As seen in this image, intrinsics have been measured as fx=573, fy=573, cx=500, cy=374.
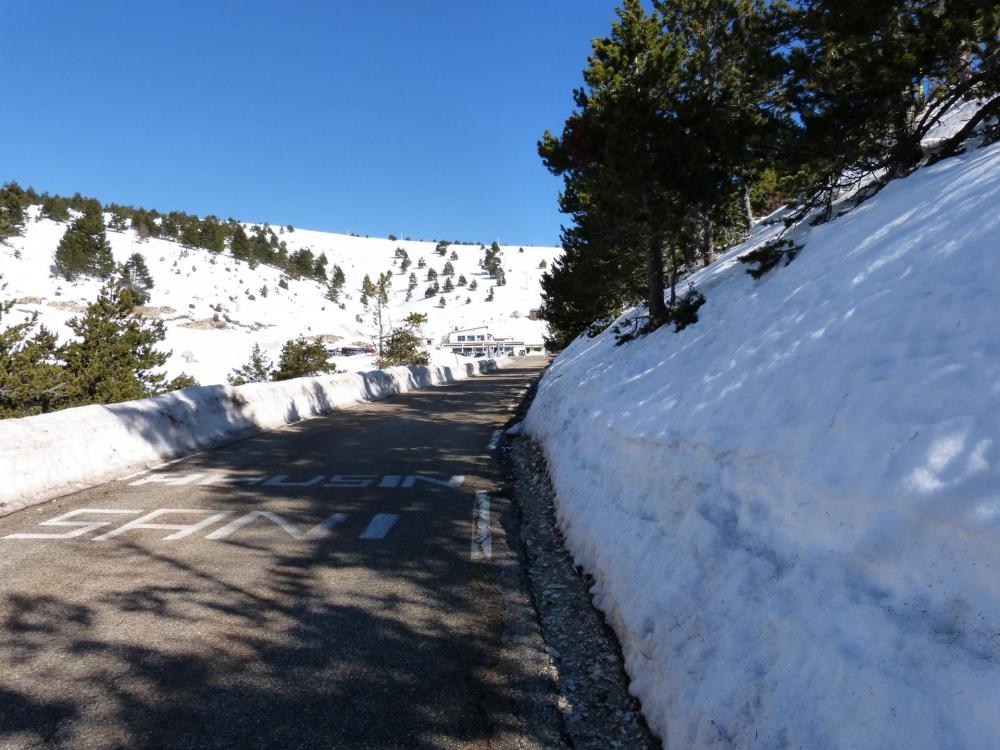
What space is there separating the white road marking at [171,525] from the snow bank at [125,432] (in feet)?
5.96

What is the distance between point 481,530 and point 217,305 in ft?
237

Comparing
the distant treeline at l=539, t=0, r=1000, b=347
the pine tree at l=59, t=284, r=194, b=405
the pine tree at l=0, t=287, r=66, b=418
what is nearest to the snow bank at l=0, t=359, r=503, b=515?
the pine tree at l=0, t=287, r=66, b=418

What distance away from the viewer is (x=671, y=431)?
5.02 meters

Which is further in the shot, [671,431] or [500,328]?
[500,328]

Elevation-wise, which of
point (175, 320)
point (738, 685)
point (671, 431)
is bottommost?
point (738, 685)

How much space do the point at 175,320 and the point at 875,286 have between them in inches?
2637

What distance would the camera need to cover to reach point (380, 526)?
6336 millimetres

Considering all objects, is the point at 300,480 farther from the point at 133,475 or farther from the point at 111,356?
the point at 111,356

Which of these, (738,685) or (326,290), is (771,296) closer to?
(738,685)

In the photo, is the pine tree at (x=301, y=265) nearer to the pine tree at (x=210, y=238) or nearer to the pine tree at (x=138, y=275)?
the pine tree at (x=210, y=238)

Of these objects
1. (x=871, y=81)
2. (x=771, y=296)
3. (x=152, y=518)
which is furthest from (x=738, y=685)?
(x=871, y=81)

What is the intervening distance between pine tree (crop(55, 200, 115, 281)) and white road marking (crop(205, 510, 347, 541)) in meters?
73.2

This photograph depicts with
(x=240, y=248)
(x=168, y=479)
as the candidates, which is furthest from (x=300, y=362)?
(x=240, y=248)

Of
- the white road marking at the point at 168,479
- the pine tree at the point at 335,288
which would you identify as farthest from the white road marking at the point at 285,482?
the pine tree at the point at 335,288
